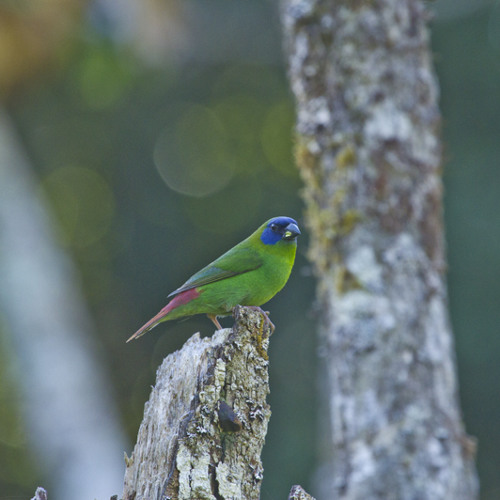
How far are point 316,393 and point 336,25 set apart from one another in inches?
334

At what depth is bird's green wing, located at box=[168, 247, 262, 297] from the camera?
183 inches

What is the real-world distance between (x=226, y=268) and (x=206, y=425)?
5.30 feet

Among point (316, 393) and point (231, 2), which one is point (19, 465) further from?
point (231, 2)

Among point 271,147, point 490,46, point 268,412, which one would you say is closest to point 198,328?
point 271,147

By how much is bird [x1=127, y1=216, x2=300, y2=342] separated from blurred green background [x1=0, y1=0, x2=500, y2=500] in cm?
641

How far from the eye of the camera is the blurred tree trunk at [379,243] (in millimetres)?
5527

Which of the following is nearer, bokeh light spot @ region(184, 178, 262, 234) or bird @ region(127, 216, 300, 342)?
bird @ region(127, 216, 300, 342)

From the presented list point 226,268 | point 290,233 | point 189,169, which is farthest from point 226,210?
point 226,268

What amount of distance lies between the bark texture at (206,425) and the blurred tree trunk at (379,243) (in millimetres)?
2305

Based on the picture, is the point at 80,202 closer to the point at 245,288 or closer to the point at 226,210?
the point at 226,210

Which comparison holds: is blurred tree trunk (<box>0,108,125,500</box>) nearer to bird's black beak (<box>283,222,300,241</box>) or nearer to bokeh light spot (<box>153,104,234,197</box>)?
bokeh light spot (<box>153,104,234,197</box>)

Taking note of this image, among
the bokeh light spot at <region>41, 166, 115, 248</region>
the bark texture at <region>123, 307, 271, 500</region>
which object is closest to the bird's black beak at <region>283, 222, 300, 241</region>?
the bark texture at <region>123, 307, 271, 500</region>

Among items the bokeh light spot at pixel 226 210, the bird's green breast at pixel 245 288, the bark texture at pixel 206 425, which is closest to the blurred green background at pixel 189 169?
the bokeh light spot at pixel 226 210

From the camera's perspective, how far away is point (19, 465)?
1418 centimetres
